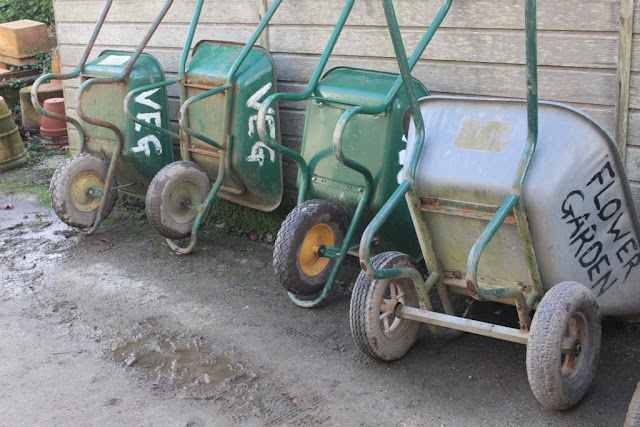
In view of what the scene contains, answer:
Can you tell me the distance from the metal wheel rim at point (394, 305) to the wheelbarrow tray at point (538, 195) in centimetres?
24

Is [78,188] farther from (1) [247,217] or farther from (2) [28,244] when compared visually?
(1) [247,217]

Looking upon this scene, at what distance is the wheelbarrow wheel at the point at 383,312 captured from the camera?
11.1ft

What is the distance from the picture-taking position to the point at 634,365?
3.49 m

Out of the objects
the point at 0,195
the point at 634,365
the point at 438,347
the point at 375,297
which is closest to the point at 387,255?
the point at 375,297

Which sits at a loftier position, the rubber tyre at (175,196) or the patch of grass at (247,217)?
the rubber tyre at (175,196)

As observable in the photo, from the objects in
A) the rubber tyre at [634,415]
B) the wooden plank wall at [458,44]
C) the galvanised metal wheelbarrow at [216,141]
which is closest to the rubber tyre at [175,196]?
the galvanised metal wheelbarrow at [216,141]

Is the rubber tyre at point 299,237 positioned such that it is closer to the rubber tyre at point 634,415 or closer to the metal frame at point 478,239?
the metal frame at point 478,239

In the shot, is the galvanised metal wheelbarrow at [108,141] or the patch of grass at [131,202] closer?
the galvanised metal wheelbarrow at [108,141]

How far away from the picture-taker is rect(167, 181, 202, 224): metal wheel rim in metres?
4.95

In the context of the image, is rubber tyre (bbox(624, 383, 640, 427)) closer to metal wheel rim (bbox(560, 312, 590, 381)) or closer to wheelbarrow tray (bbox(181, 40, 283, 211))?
metal wheel rim (bbox(560, 312, 590, 381))

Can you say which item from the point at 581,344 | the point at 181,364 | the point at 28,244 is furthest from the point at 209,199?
the point at 581,344

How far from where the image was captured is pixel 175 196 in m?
4.96

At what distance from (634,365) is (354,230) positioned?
1.48 m

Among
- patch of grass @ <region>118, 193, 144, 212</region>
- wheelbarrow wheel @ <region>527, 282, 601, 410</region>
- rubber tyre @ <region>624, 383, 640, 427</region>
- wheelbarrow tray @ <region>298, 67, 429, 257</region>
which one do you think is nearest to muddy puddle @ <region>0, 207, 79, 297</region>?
patch of grass @ <region>118, 193, 144, 212</region>
